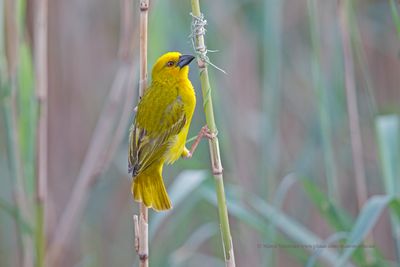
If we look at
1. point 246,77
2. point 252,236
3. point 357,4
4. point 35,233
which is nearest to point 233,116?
point 246,77

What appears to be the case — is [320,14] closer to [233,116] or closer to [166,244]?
[233,116]

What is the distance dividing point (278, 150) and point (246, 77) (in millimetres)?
367

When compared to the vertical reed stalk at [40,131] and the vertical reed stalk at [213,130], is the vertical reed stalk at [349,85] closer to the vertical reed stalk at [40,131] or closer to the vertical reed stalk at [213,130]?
the vertical reed stalk at [213,130]

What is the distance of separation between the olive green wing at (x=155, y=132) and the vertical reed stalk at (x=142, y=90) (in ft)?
0.48

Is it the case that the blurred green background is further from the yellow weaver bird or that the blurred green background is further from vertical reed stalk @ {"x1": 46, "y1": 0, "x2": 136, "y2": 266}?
Result: the yellow weaver bird

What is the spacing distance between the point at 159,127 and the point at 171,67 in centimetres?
17

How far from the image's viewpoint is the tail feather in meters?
1.70

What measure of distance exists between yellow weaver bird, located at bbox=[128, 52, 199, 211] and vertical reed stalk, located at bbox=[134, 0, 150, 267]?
0.09 meters

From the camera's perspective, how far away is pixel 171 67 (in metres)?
1.82

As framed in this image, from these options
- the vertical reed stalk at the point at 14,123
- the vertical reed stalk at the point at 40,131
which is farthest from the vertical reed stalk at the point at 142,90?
the vertical reed stalk at the point at 14,123

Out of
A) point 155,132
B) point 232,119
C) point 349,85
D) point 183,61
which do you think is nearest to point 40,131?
point 155,132

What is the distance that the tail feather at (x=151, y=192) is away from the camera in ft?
5.58

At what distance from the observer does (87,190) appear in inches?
89.4

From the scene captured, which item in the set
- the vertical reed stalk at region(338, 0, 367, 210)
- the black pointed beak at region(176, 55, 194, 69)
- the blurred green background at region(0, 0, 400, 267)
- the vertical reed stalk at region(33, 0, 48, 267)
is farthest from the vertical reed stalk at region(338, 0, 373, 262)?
the vertical reed stalk at region(33, 0, 48, 267)
